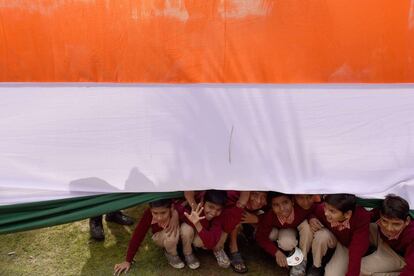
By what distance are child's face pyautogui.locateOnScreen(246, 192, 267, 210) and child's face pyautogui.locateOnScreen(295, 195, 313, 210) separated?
0.20 meters

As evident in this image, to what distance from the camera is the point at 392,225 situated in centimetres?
238

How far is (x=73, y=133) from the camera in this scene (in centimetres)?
245

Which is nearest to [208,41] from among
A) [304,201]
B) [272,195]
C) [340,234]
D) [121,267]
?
[272,195]

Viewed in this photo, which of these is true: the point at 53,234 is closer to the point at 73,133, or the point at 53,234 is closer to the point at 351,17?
the point at 73,133

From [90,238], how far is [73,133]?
99 centimetres

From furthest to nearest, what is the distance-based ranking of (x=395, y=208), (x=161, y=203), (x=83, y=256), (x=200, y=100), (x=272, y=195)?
(x=83, y=256), (x=272, y=195), (x=161, y=203), (x=200, y=100), (x=395, y=208)

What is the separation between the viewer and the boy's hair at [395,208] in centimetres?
231

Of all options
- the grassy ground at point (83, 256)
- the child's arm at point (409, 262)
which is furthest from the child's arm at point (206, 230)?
the child's arm at point (409, 262)

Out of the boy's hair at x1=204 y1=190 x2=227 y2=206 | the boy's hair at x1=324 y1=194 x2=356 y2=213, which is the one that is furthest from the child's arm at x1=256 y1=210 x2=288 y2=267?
the boy's hair at x1=324 y1=194 x2=356 y2=213

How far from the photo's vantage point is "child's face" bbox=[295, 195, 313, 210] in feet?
8.75

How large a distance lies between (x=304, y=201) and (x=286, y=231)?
228 mm

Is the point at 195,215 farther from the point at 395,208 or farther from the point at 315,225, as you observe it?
the point at 395,208

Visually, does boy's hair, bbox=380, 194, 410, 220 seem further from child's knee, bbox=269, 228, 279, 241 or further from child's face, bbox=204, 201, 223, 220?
child's face, bbox=204, 201, 223, 220

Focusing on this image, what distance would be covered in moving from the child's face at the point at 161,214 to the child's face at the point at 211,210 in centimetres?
23
